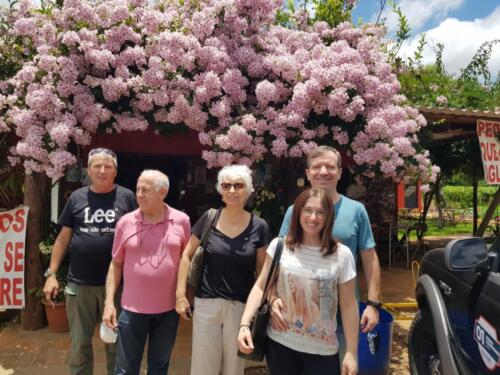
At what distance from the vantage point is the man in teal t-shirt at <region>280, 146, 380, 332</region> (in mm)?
2391

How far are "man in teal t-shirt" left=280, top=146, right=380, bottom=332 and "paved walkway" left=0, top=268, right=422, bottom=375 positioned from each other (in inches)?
73.0

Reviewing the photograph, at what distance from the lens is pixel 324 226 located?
2.05 metres

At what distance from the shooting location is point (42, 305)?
4.89m

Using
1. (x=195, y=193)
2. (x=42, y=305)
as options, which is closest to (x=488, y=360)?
(x=42, y=305)

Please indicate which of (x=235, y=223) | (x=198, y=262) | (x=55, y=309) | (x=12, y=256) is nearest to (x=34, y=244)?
(x=12, y=256)

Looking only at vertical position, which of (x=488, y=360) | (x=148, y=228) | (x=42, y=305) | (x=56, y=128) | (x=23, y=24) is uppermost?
(x=23, y=24)

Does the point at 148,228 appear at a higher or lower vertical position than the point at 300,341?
higher

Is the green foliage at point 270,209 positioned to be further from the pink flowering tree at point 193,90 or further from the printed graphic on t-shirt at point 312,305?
the printed graphic on t-shirt at point 312,305

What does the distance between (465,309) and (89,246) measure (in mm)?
2414

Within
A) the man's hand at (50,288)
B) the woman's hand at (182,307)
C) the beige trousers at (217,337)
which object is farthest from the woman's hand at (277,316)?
the man's hand at (50,288)

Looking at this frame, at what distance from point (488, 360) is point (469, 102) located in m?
10.7

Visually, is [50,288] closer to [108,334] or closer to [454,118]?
[108,334]

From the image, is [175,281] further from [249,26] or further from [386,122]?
[249,26]

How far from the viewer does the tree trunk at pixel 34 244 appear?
15.7ft
